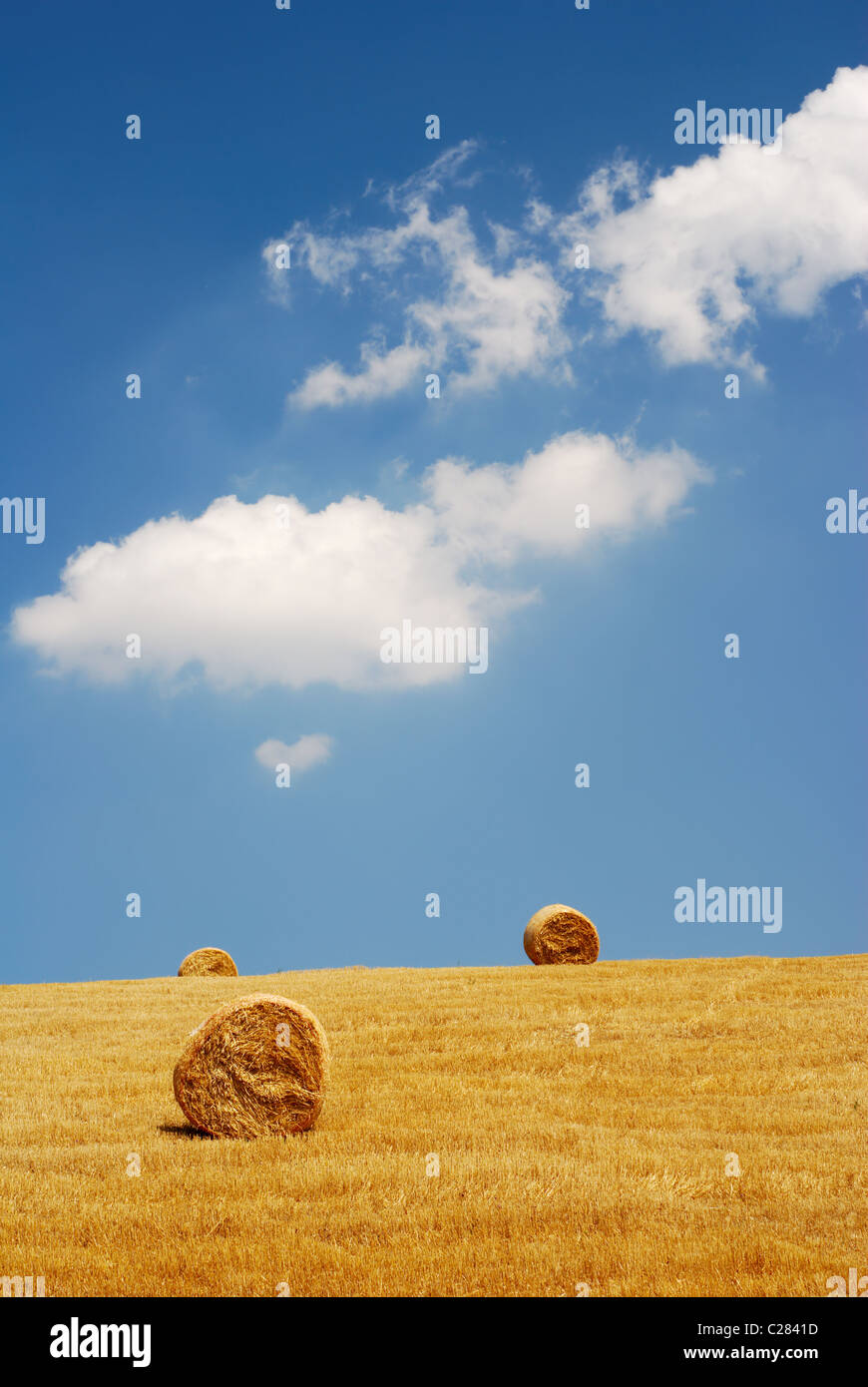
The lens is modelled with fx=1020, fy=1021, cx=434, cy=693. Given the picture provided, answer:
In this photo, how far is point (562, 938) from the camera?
3162 centimetres

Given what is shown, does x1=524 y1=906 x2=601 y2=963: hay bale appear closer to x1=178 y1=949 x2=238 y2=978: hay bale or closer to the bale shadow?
x1=178 y1=949 x2=238 y2=978: hay bale

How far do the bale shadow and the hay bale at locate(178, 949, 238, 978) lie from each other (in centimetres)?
2071

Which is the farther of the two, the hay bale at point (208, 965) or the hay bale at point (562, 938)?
the hay bale at point (208, 965)

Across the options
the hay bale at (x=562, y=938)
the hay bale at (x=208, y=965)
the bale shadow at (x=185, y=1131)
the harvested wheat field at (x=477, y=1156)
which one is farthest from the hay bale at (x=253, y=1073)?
the hay bale at (x=208, y=965)

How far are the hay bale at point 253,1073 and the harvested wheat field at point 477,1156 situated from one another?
1.36 ft

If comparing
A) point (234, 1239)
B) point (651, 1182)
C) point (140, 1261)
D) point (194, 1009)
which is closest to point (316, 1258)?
point (234, 1239)

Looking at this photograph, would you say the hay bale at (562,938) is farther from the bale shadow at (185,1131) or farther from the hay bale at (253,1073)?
the bale shadow at (185,1131)

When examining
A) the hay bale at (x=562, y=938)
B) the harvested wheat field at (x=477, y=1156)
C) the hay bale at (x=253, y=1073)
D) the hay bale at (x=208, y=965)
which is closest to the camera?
the harvested wheat field at (x=477, y=1156)

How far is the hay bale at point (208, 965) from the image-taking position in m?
35.3

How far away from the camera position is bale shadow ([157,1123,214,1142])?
14000 mm

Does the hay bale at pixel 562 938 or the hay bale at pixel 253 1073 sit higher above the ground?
the hay bale at pixel 562 938

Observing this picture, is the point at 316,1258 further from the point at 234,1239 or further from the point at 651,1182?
the point at 651,1182

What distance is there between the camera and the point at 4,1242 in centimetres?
952

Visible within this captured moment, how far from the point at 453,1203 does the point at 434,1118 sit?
4.00m
